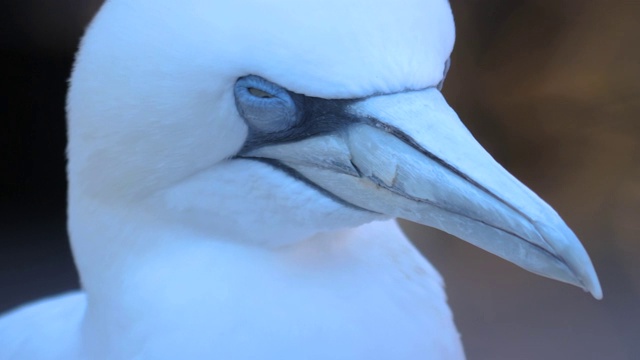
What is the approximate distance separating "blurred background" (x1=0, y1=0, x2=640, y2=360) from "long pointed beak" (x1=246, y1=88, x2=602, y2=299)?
3.13 ft

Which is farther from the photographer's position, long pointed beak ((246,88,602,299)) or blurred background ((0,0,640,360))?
blurred background ((0,0,640,360))

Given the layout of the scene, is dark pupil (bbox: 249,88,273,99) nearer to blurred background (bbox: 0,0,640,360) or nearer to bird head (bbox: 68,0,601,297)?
bird head (bbox: 68,0,601,297)

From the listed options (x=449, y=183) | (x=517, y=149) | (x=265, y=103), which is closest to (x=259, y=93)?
(x=265, y=103)

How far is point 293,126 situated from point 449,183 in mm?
152

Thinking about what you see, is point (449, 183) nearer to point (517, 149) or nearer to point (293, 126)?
point (293, 126)

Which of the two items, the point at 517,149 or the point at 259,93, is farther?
the point at 517,149

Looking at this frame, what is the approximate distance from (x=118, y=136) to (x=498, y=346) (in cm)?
126

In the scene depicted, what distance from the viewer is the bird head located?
604 mm

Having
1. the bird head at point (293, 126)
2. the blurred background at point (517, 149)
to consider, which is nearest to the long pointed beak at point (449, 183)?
the bird head at point (293, 126)

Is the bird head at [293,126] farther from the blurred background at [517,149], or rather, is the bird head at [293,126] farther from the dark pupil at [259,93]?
the blurred background at [517,149]

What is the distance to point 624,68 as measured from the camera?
1.60m

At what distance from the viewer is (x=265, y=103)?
645mm

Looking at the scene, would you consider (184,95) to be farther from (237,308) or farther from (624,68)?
(624,68)

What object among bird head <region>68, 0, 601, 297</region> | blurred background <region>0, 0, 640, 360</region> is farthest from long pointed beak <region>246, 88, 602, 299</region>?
blurred background <region>0, 0, 640, 360</region>
